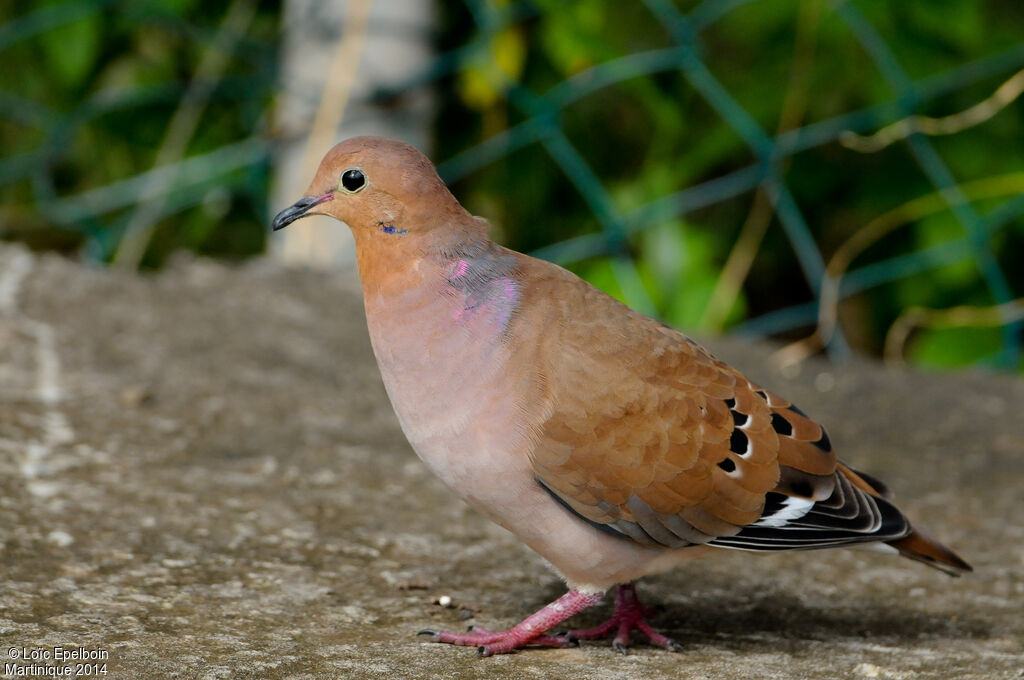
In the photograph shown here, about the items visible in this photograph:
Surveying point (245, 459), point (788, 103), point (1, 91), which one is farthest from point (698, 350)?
point (1, 91)

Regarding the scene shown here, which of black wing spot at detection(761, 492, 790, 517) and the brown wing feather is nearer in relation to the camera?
the brown wing feather

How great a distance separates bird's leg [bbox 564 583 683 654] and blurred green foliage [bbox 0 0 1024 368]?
1918 millimetres

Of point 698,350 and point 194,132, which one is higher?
point 194,132

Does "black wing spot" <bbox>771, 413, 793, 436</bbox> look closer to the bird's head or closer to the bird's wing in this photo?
the bird's wing

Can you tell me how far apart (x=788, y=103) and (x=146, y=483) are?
8.01 ft

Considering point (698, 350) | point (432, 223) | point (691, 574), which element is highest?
point (432, 223)

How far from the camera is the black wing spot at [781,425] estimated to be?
2258 mm

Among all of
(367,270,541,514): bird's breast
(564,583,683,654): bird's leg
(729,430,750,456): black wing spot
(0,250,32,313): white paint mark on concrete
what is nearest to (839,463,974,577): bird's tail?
(729,430,750,456): black wing spot

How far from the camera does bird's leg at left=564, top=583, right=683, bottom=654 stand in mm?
2217

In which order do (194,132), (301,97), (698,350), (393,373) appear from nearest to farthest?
(393,373) < (698,350) < (301,97) < (194,132)

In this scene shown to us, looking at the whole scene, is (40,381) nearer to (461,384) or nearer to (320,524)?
(320,524)

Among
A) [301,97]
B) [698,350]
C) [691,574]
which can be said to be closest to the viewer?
[698,350]

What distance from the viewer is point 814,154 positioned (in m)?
4.34

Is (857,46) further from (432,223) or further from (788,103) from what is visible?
(432,223)
